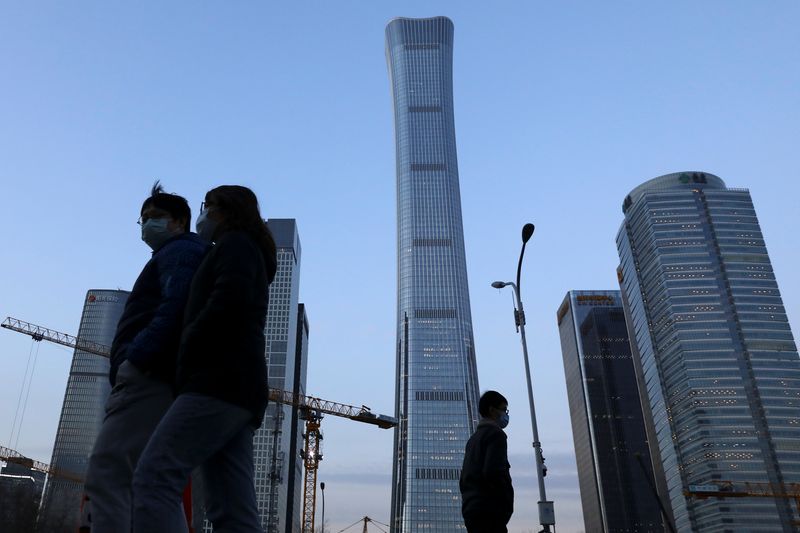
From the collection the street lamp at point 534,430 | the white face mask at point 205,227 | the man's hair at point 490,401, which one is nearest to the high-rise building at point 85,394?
the street lamp at point 534,430

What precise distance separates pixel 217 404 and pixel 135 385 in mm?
663

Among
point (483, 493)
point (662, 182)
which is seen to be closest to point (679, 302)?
point (662, 182)

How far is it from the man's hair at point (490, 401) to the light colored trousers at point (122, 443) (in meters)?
4.04

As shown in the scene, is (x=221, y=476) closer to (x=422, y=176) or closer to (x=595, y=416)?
(x=422, y=176)

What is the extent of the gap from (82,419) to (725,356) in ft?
514

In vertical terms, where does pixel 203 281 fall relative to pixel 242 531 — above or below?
above

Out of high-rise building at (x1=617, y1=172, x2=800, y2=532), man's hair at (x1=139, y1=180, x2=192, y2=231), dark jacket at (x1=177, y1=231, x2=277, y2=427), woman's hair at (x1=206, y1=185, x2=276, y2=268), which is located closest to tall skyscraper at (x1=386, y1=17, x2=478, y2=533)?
high-rise building at (x1=617, y1=172, x2=800, y2=532)

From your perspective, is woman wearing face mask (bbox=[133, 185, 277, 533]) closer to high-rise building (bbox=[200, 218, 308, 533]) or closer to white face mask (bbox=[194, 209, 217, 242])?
white face mask (bbox=[194, 209, 217, 242])

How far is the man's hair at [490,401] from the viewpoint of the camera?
22.0 feet

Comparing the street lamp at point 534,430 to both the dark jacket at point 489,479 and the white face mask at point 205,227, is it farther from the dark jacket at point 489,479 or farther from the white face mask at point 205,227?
the white face mask at point 205,227

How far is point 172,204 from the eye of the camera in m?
4.36

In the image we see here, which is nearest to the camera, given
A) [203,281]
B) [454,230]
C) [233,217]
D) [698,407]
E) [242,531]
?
[242,531]

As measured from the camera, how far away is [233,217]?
12.4ft

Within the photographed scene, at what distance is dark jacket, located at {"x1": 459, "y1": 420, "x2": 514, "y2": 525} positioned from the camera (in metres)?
6.10
